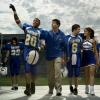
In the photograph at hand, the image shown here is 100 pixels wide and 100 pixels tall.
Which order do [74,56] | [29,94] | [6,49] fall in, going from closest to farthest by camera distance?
[29,94] → [74,56] → [6,49]

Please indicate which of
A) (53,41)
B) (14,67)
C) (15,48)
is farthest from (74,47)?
(14,67)

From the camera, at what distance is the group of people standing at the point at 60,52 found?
13.4 meters

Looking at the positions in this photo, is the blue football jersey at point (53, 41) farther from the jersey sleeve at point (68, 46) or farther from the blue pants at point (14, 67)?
the blue pants at point (14, 67)

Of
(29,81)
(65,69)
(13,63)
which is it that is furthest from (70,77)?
(13,63)

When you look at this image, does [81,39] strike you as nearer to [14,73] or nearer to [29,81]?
[29,81]

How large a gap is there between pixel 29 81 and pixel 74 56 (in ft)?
5.32

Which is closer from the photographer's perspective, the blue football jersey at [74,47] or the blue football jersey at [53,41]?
the blue football jersey at [53,41]

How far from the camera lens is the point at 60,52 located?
13.7 m

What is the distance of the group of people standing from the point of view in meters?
13.4

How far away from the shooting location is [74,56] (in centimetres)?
1420

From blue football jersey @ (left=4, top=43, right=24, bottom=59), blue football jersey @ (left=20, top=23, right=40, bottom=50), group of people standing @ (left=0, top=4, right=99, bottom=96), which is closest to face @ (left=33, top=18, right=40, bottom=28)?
group of people standing @ (left=0, top=4, right=99, bottom=96)

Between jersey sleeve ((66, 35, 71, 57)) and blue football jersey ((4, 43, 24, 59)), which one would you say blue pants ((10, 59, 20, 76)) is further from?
jersey sleeve ((66, 35, 71, 57))

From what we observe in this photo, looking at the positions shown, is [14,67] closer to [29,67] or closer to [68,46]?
[68,46]

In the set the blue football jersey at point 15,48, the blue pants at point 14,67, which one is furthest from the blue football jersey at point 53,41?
the blue pants at point 14,67
